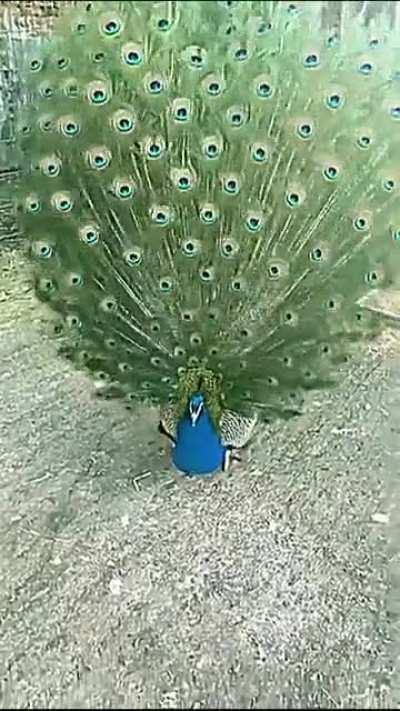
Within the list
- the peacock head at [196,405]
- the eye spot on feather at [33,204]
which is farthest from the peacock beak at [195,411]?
the eye spot on feather at [33,204]

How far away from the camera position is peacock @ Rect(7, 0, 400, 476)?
64.2 inches

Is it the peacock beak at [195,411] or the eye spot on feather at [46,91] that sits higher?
the eye spot on feather at [46,91]

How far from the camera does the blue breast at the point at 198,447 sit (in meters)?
1.92

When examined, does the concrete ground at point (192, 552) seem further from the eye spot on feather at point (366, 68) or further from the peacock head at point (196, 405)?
the eye spot on feather at point (366, 68)

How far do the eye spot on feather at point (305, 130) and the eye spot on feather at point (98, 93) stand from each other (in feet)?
1.15

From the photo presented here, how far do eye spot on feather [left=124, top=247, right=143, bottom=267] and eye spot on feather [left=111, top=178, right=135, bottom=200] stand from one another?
10cm

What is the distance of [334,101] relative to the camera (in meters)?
1.67

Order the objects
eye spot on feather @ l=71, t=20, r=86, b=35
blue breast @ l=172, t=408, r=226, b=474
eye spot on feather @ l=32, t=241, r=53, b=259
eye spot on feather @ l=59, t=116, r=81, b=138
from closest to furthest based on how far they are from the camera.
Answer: eye spot on feather @ l=71, t=20, r=86, b=35 < eye spot on feather @ l=59, t=116, r=81, b=138 < eye spot on feather @ l=32, t=241, r=53, b=259 < blue breast @ l=172, t=408, r=226, b=474

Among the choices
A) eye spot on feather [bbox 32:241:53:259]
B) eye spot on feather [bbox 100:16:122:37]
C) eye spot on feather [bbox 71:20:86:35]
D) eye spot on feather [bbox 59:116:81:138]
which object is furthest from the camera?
eye spot on feather [bbox 32:241:53:259]

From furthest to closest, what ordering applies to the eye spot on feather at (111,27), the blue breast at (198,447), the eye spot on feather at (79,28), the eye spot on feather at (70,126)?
the blue breast at (198,447), the eye spot on feather at (70,126), the eye spot on feather at (79,28), the eye spot on feather at (111,27)

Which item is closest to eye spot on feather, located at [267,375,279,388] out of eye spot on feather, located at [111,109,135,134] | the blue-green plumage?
the blue-green plumage

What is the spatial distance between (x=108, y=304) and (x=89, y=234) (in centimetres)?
15

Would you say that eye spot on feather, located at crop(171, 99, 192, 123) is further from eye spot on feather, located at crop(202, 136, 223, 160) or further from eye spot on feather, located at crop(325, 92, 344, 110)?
eye spot on feather, located at crop(325, 92, 344, 110)

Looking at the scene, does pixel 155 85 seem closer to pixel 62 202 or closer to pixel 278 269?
pixel 62 202
